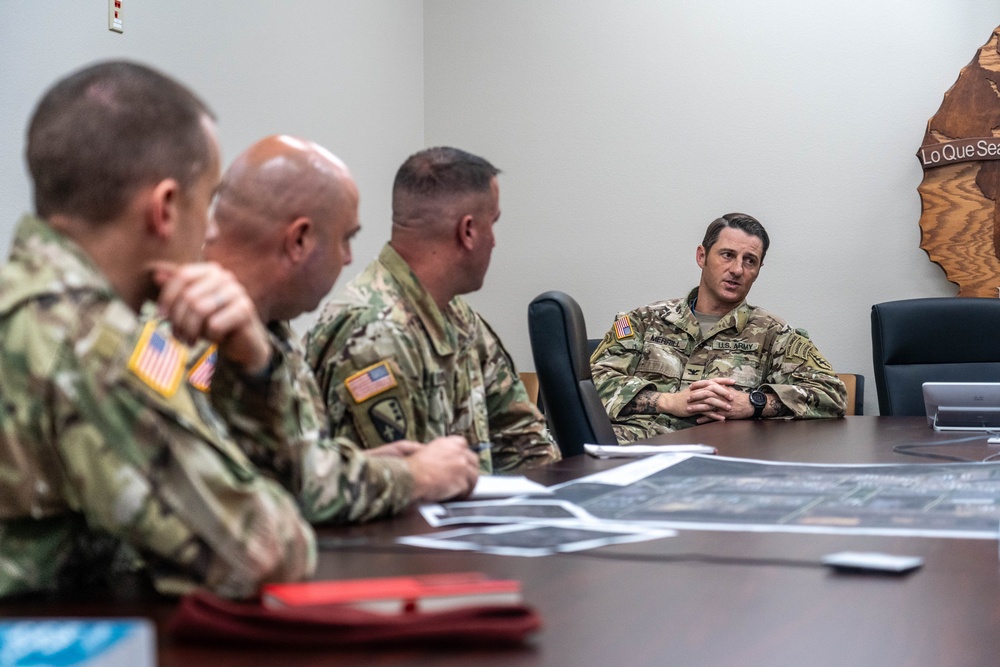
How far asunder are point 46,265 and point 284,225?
74cm

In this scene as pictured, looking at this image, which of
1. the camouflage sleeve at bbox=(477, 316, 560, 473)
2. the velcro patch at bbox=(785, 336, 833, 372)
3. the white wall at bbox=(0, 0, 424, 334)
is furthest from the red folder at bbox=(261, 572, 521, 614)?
the velcro patch at bbox=(785, 336, 833, 372)

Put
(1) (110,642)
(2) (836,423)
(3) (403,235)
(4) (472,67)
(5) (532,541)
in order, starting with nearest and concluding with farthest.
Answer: (1) (110,642) < (5) (532,541) < (3) (403,235) < (2) (836,423) < (4) (472,67)

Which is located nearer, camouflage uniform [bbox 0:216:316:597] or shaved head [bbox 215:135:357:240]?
camouflage uniform [bbox 0:216:316:597]

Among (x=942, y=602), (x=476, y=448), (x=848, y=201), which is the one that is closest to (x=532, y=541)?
(x=942, y=602)

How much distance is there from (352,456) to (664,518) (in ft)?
1.36

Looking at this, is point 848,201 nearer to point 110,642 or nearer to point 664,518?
point 664,518

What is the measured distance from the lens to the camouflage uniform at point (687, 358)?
3.69 meters

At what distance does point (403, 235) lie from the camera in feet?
7.57

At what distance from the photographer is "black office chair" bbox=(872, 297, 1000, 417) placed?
150 inches

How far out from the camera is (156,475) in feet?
2.82

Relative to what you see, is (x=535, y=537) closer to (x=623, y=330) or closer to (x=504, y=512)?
(x=504, y=512)

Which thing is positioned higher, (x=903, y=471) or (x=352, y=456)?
(x=352, y=456)

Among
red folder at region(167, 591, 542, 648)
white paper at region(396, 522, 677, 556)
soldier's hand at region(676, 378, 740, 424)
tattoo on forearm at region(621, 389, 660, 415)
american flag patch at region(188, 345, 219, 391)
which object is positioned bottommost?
tattoo on forearm at region(621, 389, 660, 415)

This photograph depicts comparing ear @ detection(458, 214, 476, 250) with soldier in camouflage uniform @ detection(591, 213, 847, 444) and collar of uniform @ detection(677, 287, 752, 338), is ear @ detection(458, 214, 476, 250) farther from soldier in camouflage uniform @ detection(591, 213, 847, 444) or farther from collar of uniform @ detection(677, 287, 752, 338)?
collar of uniform @ detection(677, 287, 752, 338)
